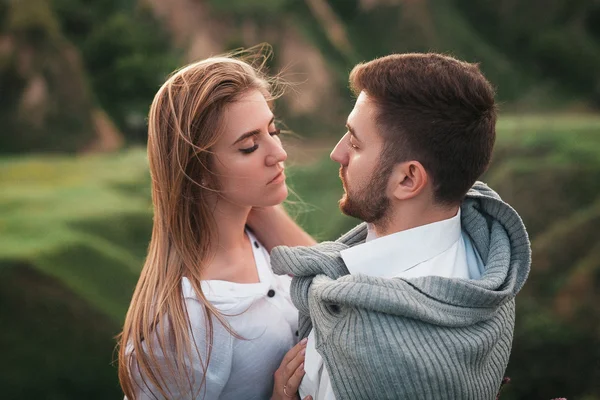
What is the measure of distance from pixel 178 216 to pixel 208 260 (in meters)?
0.22

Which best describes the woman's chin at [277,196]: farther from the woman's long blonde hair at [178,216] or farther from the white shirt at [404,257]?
the white shirt at [404,257]

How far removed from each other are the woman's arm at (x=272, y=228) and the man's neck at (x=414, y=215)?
87 centimetres

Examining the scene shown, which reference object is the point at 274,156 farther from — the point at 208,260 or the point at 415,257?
the point at 415,257

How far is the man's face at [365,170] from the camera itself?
2.31 metres

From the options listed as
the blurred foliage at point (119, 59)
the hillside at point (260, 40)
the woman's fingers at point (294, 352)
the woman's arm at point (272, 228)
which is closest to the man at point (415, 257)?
the woman's fingers at point (294, 352)

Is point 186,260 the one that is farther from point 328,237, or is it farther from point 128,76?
point 128,76

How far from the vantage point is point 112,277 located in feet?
16.6

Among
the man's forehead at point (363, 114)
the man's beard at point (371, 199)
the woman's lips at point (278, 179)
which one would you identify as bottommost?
the man's beard at point (371, 199)

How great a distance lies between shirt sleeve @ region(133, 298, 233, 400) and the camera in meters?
2.60

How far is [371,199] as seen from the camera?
2344mm

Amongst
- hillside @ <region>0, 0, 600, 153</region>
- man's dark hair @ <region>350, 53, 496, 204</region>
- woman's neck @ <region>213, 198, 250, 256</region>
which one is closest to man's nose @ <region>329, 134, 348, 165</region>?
man's dark hair @ <region>350, 53, 496, 204</region>

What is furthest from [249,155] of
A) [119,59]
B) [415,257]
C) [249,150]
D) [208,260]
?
[119,59]

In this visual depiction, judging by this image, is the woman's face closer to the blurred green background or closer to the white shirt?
the white shirt

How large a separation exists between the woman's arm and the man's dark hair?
3.20 feet
